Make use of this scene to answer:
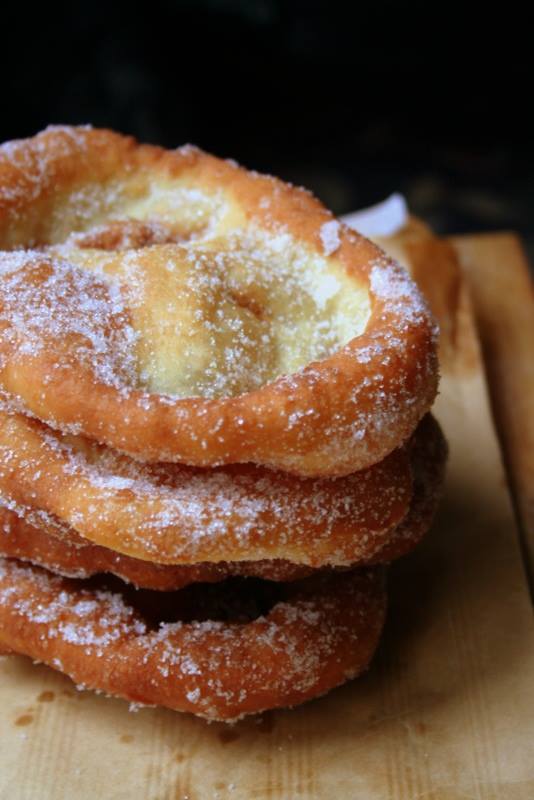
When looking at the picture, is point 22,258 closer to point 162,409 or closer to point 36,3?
point 162,409

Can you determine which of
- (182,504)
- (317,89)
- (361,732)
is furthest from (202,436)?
(317,89)

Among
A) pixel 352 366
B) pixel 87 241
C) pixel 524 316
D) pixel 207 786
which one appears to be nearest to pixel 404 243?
pixel 524 316

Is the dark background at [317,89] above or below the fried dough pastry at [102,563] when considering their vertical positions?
above

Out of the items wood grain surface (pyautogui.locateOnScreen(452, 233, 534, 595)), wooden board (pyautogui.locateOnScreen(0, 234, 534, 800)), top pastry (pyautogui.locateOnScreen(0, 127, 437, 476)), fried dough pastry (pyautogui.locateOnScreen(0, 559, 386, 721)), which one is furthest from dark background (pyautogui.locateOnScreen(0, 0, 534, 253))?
fried dough pastry (pyautogui.locateOnScreen(0, 559, 386, 721))

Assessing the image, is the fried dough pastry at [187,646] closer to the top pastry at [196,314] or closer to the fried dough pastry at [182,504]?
the fried dough pastry at [182,504]

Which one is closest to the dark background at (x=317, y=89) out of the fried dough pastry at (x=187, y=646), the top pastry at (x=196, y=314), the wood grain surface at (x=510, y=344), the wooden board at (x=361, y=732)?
the wood grain surface at (x=510, y=344)

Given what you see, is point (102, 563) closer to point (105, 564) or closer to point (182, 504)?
point (105, 564)
